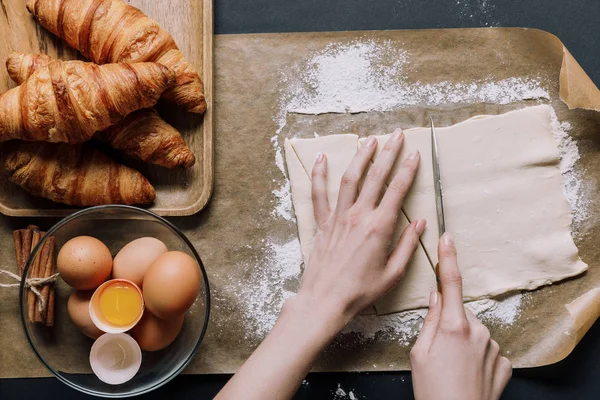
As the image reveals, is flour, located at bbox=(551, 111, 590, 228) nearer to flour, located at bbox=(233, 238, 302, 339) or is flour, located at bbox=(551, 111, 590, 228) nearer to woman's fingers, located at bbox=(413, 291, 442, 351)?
woman's fingers, located at bbox=(413, 291, 442, 351)

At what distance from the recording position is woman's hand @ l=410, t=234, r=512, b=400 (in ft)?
4.04

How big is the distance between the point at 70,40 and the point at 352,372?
1.11 meters

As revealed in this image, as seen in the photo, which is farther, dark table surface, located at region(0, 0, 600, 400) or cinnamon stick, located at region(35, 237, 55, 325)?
dark table surface, located at region(0, 0, 600, 400)

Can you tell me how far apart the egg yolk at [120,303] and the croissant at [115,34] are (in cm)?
48

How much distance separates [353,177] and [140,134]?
540mm

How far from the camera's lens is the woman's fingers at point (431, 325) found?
1278 mm

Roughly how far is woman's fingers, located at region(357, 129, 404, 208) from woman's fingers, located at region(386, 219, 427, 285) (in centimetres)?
12

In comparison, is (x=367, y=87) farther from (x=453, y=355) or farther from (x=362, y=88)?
(x=453, y=355)

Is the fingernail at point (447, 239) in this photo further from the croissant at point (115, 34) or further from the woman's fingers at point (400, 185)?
the croissant at point (115, 34)

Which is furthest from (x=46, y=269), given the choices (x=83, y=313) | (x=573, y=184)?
(x=573, y=184)

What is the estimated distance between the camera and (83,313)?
50.3 inches

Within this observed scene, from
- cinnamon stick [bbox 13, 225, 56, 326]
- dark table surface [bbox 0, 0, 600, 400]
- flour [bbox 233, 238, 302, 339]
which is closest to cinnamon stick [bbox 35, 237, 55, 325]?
cinnamon stick [bbox 13, 225, 56, 326]

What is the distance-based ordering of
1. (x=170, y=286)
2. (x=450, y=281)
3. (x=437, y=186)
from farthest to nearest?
(x=437, y=186), (x=450, y=281), (x=170, y=286)

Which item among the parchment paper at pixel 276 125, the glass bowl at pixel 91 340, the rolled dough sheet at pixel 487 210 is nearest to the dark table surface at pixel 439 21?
the parchment paper at pixel 276 125
